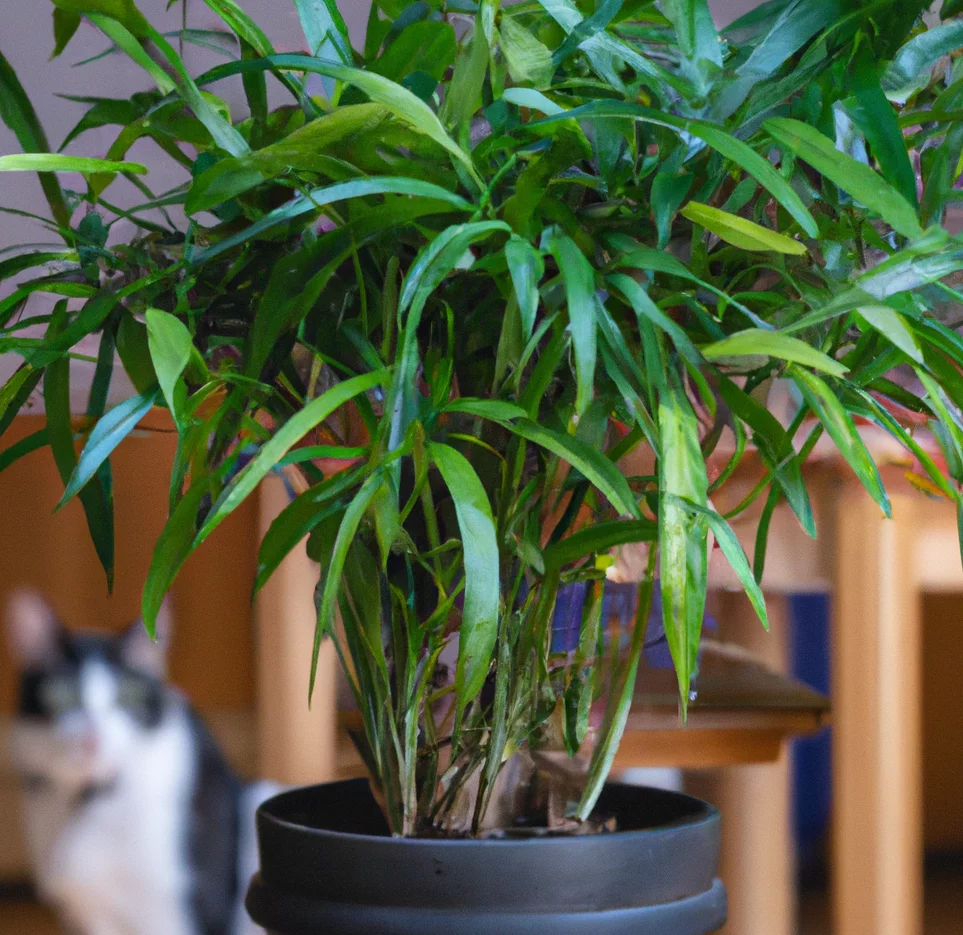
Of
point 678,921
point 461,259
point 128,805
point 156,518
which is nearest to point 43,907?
point 128,805

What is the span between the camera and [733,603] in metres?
0.98

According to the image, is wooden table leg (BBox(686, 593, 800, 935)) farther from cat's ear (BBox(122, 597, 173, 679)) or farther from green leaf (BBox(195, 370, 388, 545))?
green leaf (BBox(195, 370, 388, 545))

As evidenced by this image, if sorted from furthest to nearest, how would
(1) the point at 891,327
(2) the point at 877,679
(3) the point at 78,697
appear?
(3) the point at 78,697, (2) the point at 877,679, (1) the point at 891,327

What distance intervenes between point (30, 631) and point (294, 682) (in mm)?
285

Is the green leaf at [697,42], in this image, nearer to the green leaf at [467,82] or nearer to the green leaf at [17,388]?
the green leaf at [467,82]

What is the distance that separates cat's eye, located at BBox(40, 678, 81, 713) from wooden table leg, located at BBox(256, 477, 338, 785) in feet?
0.63

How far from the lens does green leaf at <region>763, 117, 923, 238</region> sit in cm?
33

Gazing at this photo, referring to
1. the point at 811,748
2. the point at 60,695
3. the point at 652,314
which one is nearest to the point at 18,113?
the point at 652,314

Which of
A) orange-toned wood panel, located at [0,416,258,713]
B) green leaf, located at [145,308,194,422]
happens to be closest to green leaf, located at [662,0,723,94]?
green leaf, located at [145,308,194,422]

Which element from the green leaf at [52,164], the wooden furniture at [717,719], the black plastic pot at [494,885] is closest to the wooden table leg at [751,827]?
the wooden furniture at [717,719]

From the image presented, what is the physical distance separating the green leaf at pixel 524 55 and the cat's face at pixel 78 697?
712 millimetres

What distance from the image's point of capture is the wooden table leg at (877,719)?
79 cm

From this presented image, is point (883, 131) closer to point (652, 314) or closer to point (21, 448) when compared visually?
point (652, 314)

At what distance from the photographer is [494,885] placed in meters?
0.40
